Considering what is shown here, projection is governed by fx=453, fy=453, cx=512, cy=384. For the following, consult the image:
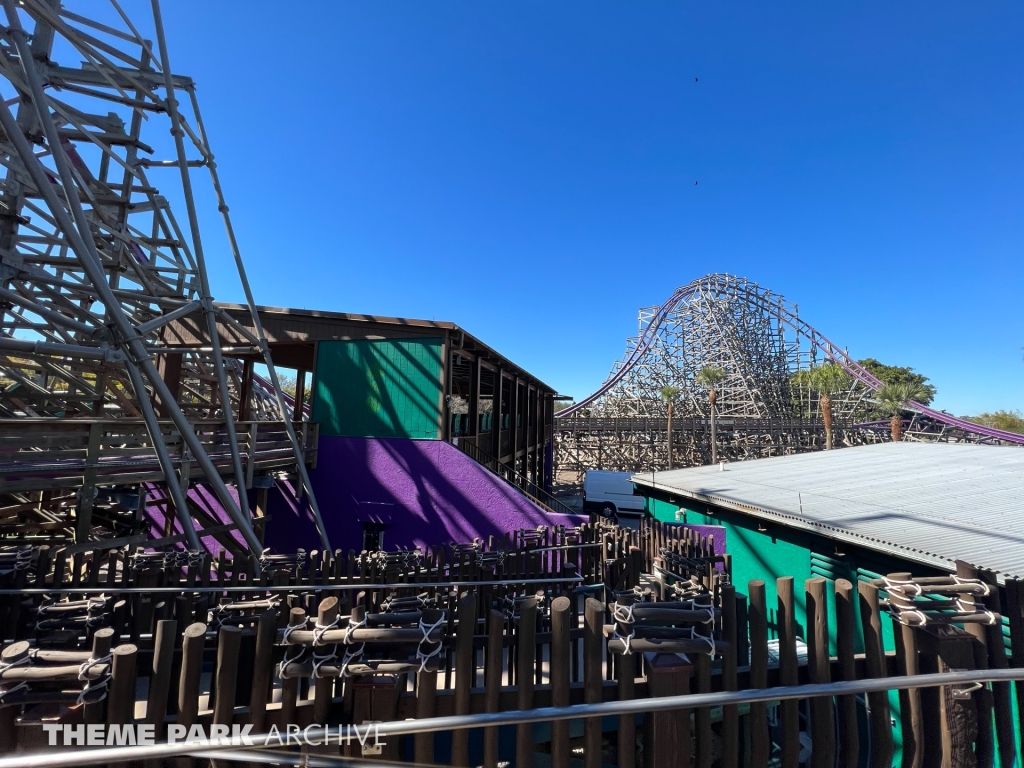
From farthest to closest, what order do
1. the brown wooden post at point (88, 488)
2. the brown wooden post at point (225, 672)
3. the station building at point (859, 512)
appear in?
the brown wooden post at point (88, 488) → the station building at point (859, 512) → the brown wooden post at point (225, 672)

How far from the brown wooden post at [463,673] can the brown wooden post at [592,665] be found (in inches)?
20.0

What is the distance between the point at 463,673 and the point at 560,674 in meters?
0.42

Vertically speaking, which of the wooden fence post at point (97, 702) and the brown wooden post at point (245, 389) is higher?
the brown wooden post at point (245, 389)

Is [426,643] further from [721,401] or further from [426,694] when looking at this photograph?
[721,401]

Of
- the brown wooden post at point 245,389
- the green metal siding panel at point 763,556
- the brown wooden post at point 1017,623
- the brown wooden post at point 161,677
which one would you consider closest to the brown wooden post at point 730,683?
the brown wooden post at point 1017,623

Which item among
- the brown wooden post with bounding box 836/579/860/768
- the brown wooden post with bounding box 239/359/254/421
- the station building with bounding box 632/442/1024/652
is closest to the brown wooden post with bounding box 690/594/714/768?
the brown wooden post with bounding box 836/579/860/768

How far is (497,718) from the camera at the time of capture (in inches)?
60.7

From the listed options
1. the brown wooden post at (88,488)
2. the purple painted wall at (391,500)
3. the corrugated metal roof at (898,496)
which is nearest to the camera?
the corrugated metal roof at (898,496)

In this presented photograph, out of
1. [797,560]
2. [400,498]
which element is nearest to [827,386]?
[797,560]

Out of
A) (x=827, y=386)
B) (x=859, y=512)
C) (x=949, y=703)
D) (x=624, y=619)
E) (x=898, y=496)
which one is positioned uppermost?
(x=827, y=386)

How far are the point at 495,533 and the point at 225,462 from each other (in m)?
5.22

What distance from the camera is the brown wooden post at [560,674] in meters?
1.91

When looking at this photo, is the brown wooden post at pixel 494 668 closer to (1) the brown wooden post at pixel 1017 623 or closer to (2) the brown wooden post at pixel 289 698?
(2) the brown wooden post at pixel 289 698

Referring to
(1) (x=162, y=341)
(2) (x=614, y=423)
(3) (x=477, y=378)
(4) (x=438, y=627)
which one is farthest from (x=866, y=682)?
(2) (x=614, y=423)
